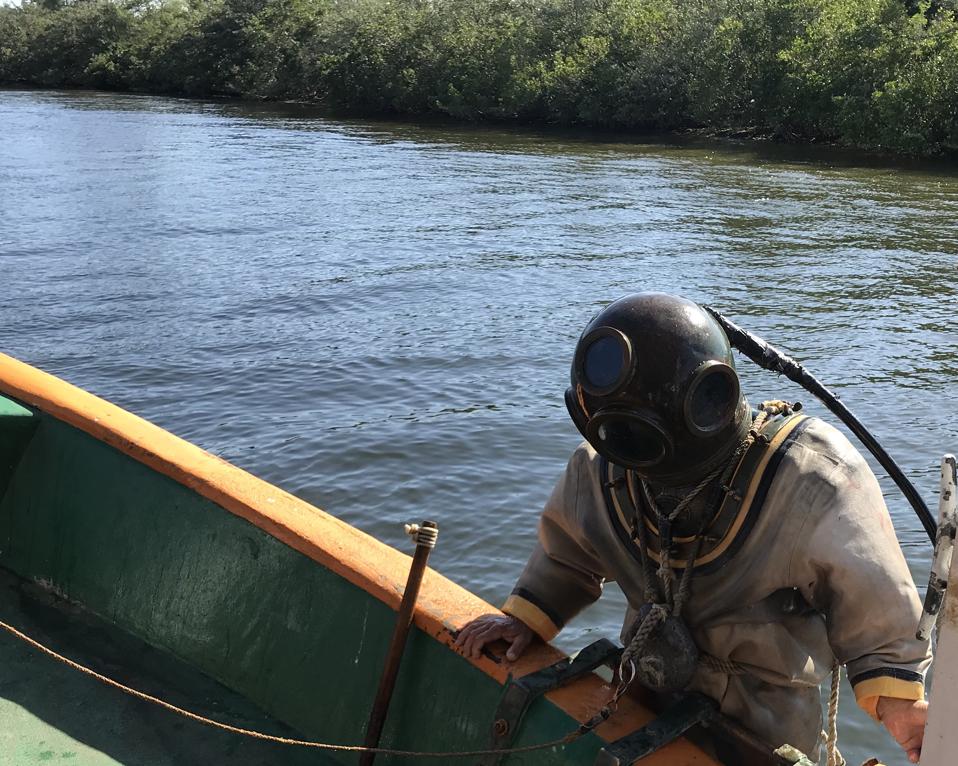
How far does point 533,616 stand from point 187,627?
1.39 meters

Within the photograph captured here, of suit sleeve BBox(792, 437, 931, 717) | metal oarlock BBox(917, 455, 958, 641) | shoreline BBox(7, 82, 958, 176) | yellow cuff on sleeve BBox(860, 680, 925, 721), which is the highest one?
shoreline BBox(7, 82, 958, 176)

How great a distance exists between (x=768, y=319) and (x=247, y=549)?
27.9 feet

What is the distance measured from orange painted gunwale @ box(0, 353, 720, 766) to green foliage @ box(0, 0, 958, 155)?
75.2ft

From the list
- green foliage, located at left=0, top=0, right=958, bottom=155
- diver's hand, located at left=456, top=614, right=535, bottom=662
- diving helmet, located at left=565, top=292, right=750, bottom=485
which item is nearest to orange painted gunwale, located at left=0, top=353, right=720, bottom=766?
diver's hand, located at left=456, top=614, right=535, bottom=662

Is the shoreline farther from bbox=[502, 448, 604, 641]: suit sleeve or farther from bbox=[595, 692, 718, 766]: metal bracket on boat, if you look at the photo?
bbox=[595, 692, 718, 766]: metal bracket on boat

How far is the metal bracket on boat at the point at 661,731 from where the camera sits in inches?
90.1

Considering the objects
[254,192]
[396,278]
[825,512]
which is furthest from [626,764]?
[254,192]

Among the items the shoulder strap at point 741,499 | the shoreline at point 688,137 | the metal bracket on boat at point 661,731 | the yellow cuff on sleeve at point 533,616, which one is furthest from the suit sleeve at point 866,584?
the shoreline at point 688,137

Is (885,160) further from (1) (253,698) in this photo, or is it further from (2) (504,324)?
(1) (253,698)

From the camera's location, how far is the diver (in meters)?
2.09

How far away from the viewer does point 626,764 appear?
2285mm

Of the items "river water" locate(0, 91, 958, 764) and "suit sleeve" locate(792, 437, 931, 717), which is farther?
"river water" locate(0, 91, 958, 764)

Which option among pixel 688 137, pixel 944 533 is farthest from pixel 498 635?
pixel 688 137

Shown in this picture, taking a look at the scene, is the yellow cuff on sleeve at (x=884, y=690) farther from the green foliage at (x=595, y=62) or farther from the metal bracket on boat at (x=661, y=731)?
the green foliage at (x=595, y=62)
